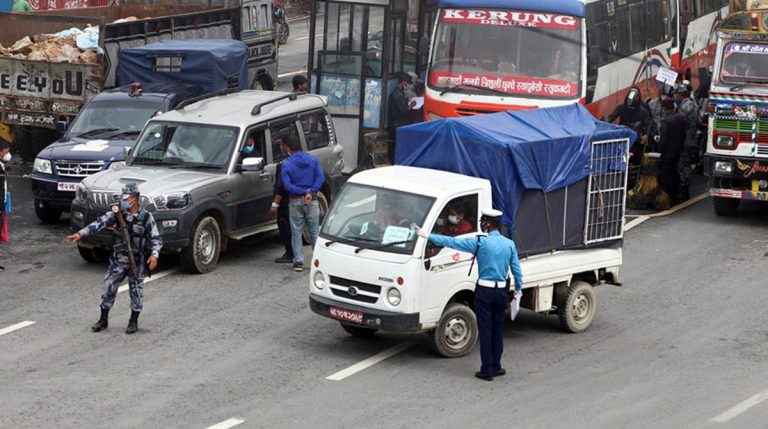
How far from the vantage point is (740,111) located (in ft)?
67.1

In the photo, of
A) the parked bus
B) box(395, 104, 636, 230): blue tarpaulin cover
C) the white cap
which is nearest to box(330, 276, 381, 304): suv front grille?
the white cap

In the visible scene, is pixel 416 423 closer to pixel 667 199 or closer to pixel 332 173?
pixel 332 173

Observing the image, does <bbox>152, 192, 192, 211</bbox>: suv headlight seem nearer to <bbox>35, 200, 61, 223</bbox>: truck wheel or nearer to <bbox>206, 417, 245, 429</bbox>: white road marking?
<bbox>35, 200, 61, 223</bbox>: truck wheel

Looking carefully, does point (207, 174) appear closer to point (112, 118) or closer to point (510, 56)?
point (112, 118)

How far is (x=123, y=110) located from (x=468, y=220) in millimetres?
8966

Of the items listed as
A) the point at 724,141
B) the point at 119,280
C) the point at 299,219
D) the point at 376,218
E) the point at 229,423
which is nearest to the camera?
the point at 229,423

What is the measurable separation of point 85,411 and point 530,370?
14.6ft

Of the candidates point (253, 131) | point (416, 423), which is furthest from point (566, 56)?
point (416, 423)

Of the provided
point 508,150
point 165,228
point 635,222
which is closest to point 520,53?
point 635,222

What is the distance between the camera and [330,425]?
12016 millimetres

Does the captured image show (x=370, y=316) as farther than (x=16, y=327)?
No

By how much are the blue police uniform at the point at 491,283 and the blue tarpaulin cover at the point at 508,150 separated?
1.05 metres

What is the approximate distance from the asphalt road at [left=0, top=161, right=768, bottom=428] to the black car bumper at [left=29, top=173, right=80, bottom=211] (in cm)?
132

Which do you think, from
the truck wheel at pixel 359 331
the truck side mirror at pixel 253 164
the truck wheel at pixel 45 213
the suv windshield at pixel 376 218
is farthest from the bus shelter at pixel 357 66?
the suv windshield at pixel 376 218
